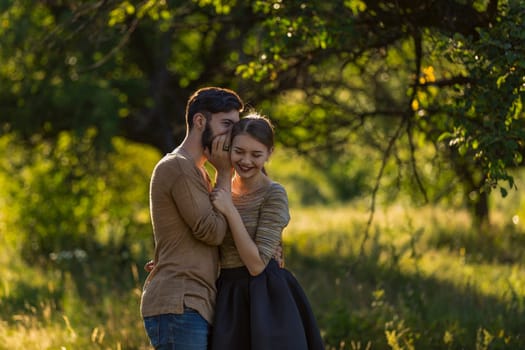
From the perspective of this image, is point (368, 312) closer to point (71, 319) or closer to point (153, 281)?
point (71, 319)

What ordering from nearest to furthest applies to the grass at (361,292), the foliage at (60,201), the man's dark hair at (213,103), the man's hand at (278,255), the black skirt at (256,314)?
1. the black skirt at (256,314)
2. the man's dark hair at (213,103)
3. the man's hand at (278,255)
4. the grass at (361,292)
5. the foliage at (60,201)

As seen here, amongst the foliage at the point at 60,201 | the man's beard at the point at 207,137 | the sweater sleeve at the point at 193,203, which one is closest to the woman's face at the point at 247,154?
the man's beard at the point at 207,137

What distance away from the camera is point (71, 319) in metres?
7.50

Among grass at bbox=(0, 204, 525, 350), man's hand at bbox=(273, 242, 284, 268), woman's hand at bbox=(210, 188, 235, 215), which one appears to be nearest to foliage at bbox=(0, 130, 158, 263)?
grass at bbox=(0, 204, 525, 350)

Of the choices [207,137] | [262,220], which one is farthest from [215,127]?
[262,220]

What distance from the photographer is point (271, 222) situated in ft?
12.6

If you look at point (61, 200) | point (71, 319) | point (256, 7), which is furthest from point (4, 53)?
point (256, 7)

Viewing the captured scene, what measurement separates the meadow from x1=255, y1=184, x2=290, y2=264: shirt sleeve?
192 cm

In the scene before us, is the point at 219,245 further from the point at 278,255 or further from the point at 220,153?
the point at 220,153

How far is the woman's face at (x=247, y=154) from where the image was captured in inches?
152

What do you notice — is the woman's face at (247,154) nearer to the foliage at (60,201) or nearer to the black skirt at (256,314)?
the black skirt at (256,314)

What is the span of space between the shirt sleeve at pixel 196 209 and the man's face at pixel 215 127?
7.9 inches

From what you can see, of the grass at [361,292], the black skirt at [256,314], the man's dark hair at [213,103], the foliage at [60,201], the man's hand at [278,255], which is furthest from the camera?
the foliage at [60,201]

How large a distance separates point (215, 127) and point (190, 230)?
0.51 m
